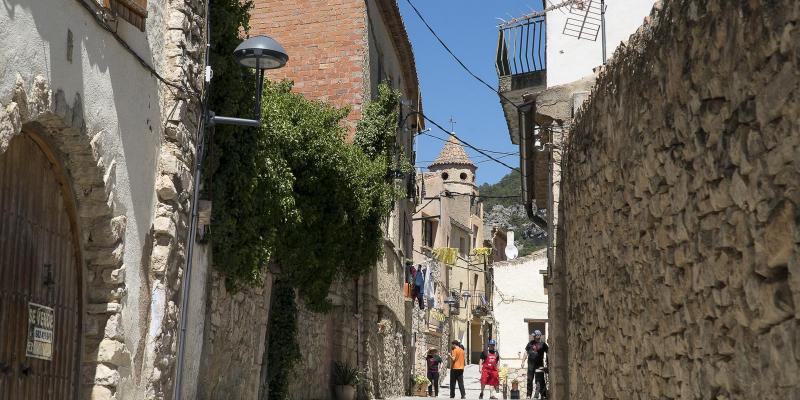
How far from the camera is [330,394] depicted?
55.8 ft

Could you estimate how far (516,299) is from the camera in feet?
175

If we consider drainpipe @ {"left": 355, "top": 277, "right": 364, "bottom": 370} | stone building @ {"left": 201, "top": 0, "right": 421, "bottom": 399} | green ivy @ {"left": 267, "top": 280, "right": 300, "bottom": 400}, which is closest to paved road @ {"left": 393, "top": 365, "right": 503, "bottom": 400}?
stone building @ {"left": 201, "top": 0, "right": 421, "bottom": 399}

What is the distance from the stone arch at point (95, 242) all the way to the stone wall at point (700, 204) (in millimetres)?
3715

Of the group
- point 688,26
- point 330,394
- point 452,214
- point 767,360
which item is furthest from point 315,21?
point 452,214

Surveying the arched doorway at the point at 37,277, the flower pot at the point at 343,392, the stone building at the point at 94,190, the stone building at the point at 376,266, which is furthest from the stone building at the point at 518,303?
the arched doorway at the point at 37,277

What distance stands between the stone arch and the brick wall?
1227cm

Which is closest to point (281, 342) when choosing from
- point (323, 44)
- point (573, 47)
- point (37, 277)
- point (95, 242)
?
point (573, 47)

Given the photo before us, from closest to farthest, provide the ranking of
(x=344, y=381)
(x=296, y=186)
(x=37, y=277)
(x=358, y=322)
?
1. (x=37, y=277)
2. (x=296, y=186)
3. (x=344, y=381)
4. (x=358, y=322)

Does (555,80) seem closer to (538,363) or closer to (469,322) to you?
(538,363)

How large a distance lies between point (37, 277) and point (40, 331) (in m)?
0.37

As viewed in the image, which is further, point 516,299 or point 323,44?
point 516,299

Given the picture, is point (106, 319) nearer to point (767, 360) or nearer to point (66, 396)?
point (66, 396)

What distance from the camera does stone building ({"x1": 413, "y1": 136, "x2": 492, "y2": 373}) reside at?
168ft

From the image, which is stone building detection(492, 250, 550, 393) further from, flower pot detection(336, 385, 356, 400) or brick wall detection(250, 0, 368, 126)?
flower pot detection(336, 385, 356, 400)
